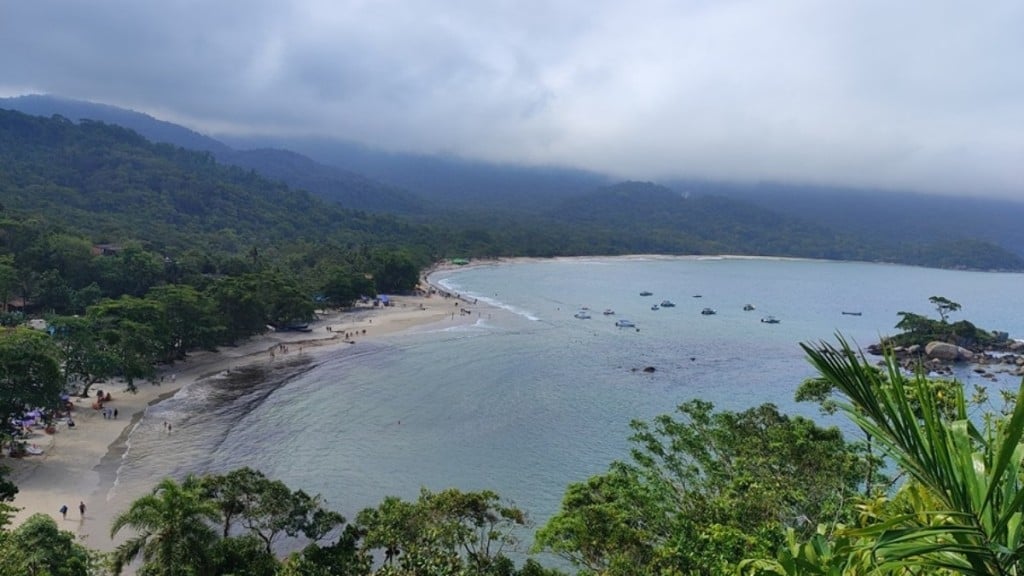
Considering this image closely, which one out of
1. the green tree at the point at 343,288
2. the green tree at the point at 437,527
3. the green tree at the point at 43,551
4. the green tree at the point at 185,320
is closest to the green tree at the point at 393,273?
the green tree at the point at 343,288

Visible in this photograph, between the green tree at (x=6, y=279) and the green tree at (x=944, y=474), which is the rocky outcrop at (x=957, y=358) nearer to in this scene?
the green tree at (x=944, y=474)

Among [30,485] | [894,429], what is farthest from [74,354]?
[894,429]

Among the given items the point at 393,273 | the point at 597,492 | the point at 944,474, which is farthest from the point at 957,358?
the point at 944,474

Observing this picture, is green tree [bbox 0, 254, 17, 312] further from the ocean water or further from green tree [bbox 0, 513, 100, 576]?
green tree [bbox 0, 513, 100, 576]

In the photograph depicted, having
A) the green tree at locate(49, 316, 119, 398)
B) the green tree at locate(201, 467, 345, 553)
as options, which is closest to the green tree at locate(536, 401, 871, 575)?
the green tree at locate(201, 467, 345, 553)

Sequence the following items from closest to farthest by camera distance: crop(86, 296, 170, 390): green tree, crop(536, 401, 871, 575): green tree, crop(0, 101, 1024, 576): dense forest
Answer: crop(0, 101, 1024, 576): dense forest < crop(536, 401, 871, 575): green tree < crop(86, 296, 170, 390): green tree

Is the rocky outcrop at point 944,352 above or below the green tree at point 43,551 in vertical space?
above
